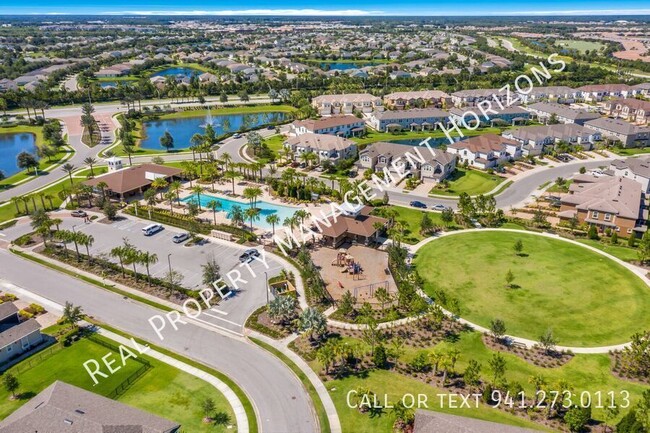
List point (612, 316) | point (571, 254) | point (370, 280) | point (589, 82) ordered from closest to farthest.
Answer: point (612, 316) → point (370, 280) → point (571, 254) → point (589, 82)

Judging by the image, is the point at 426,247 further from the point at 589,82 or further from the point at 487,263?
the point at 589,82

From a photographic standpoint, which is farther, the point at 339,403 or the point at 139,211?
the point at 139,211

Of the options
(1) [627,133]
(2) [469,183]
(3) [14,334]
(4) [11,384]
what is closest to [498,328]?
(4) [11,384]

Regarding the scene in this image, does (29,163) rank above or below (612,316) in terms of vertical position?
above

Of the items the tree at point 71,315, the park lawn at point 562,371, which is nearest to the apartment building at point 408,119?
the park lawn at point 562,371

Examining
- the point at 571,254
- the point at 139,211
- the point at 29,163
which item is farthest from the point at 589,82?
the point at 29,163

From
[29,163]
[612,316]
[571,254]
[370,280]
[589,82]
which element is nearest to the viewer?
[612,316]

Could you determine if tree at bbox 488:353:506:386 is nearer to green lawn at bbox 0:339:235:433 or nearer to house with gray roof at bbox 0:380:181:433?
green lawn at bbox 0:339:235:433
